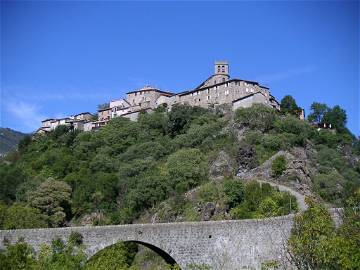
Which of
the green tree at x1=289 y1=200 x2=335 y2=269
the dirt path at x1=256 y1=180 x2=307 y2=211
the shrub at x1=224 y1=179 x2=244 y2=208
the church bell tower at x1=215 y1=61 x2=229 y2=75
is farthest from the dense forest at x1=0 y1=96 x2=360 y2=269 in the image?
the green tree at x1=289 y1=200 x2=335 y2=269

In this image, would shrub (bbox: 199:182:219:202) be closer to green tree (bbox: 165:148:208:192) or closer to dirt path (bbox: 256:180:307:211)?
green tree (bbox: 165:148:208:192)

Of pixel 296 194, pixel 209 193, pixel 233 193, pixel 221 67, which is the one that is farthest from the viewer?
pixel 221 67

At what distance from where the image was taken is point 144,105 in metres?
108

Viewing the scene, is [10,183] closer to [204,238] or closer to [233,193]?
[233,193]

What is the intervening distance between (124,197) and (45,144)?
31.8 meters

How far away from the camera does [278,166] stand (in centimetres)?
6756

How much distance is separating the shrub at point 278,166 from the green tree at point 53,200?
76.4 feet

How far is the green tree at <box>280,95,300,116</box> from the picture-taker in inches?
→ 3692

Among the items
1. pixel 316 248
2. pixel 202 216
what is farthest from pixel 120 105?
pixel 316 248

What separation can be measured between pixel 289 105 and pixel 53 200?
37.1m

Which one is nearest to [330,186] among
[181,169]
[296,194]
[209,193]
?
[296,194]

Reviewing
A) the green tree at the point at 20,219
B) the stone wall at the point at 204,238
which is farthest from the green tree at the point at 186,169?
the stone wall at the point at 204,238

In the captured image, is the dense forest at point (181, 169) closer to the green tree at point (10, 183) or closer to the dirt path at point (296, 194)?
the green tree at point (10, 183)

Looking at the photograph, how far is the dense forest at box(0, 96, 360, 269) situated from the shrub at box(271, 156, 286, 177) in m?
0.11
